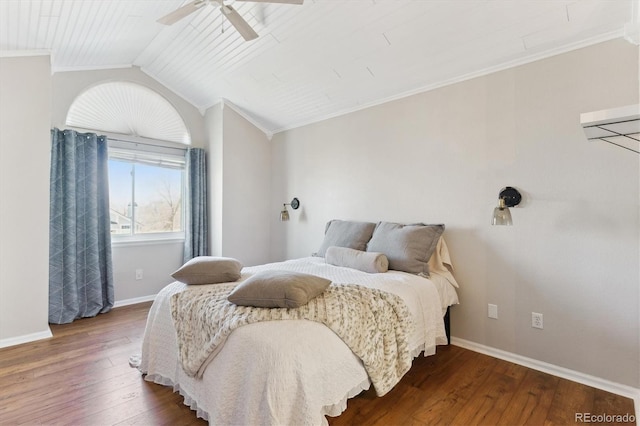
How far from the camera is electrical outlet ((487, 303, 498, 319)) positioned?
99.1 inches

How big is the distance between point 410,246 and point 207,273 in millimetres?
1591

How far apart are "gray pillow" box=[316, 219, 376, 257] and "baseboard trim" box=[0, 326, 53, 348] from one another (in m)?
2.63

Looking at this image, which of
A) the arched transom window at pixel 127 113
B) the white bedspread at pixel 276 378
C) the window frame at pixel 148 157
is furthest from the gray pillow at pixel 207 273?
the arched transom window at pixel 127 113

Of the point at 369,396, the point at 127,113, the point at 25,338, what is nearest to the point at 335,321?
the point at 369,396

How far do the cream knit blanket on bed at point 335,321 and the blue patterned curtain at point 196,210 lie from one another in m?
2.33

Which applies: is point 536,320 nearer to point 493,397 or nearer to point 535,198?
point 493,397

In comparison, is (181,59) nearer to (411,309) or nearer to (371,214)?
(371,214)

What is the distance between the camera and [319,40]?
2719 millimetres

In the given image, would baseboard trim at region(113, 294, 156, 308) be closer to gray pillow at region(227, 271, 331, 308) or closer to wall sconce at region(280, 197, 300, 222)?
wall sconce at region(280, 197, 300, 222)

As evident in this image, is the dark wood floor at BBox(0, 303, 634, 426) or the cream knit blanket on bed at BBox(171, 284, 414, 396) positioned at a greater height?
the cream knit blanket on bed at BBox(171, 284, 414, 396)

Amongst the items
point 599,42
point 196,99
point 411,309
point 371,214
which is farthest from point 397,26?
point 196,99

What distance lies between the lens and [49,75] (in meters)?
2.86

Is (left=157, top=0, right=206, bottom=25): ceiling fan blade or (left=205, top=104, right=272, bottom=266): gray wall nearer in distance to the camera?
(left=157, top=0, right=206, bottom=25): ceiling fan blade

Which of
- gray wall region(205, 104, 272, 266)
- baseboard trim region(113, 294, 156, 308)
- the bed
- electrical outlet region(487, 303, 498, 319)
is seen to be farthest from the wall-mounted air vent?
baseboard trim region(113, 294, 156, 308)
